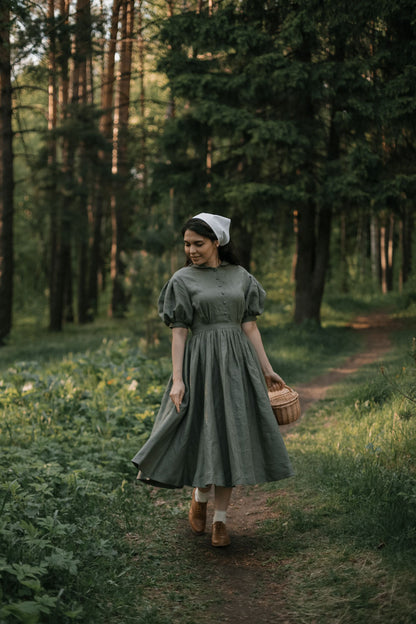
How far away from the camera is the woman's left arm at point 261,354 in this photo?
419cm

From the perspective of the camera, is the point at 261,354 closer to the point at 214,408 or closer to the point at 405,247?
the point at 214,408

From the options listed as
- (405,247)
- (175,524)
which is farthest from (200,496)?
(405,247)

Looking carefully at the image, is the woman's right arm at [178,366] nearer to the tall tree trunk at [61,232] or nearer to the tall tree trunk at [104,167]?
the tall tree trunk at [104,167]

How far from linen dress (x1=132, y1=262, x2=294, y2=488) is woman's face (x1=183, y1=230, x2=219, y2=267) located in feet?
0.33

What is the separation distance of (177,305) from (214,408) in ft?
2.39

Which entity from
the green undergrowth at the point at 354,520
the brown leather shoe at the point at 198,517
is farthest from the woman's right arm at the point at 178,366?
the green undergrowth at the point at 354,520

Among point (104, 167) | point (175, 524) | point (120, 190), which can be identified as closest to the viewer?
point (175, 524)

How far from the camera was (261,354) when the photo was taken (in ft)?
13.8

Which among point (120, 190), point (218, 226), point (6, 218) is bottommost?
point (218, 226)

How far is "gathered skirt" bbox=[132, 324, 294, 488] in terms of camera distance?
3.80 metres

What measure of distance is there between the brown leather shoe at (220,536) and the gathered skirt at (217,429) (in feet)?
1.30

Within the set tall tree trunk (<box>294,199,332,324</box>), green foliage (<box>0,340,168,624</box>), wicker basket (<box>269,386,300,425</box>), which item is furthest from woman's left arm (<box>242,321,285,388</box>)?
tall tree trunk (<box>294,199,332,324</box>)

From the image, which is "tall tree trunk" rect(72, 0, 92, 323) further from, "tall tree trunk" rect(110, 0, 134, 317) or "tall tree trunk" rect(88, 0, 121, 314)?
"tall tree trunk" rect(110, 0, 134, 317)

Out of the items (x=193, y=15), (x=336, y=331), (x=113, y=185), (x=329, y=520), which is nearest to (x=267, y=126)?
(x=193, y=15)
